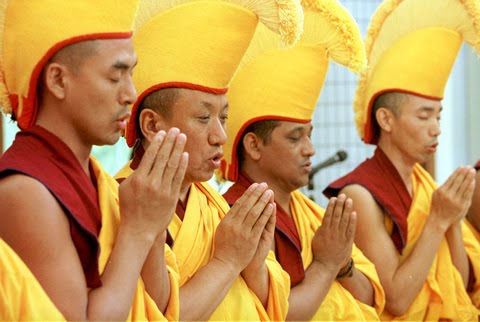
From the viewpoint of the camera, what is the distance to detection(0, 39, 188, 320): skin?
2.54 meters

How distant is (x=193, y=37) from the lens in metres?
3.34

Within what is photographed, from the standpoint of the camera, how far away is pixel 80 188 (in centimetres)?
266

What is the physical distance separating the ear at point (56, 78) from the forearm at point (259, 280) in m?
1.07

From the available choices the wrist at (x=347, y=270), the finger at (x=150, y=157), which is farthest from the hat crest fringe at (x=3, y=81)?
the wrist at (x=347, y=270)

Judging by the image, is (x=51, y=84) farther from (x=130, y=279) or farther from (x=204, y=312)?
(x=204, y=312)

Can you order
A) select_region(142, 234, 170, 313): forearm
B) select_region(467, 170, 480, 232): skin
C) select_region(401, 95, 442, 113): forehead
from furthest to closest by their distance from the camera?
select_region(467, 170, 480, 232): skin
select_region(401, 95, 442, 113): forehead
select_region(142, 234, 170, 313): forearm

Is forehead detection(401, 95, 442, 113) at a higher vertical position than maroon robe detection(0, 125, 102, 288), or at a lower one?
lower

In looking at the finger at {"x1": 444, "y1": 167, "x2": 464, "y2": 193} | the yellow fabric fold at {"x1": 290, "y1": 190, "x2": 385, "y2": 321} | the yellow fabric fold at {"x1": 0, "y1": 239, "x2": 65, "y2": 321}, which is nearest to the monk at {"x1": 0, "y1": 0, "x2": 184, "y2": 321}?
the yellow fabric fold at {"x1": 0, "y1": 239, "x2": 65, "y2": 321}

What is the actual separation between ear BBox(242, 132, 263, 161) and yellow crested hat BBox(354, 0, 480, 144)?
90cm

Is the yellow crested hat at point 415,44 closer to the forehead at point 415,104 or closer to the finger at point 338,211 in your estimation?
the forehead at point 415,104


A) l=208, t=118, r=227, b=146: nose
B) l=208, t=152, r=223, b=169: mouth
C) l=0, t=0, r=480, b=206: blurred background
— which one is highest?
l=208, t=118, r=227, b=146: nose

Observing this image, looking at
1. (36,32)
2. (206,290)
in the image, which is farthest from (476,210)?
(36,32)

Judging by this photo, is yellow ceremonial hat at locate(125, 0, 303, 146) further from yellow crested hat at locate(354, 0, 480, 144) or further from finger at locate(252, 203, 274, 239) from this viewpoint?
Result: yellow crested hat at locate(354, 0, 480, 144)

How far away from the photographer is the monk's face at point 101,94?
267 centimetres
